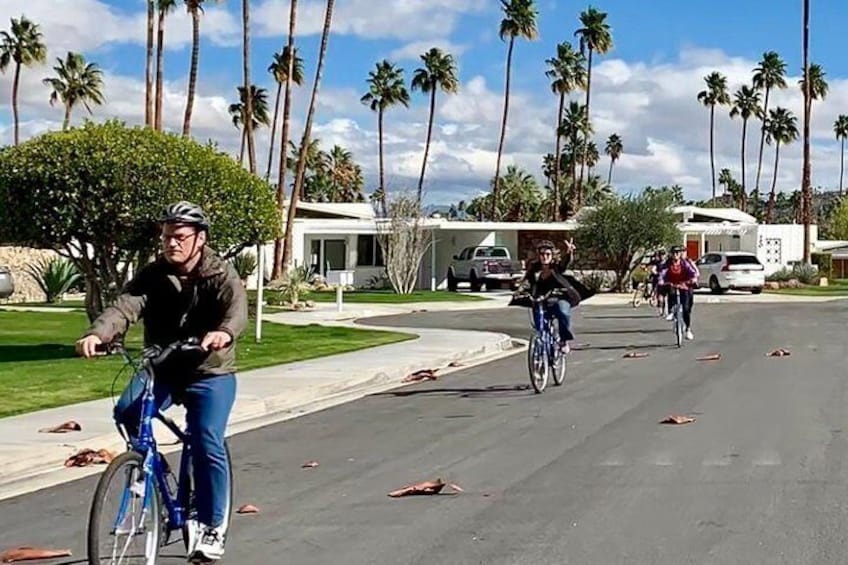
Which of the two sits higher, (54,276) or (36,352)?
(54,276)

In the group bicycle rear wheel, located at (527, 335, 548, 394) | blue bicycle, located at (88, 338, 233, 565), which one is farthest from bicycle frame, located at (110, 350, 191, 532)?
bicycle rear wheel, located at (527, 335, 548, 394)

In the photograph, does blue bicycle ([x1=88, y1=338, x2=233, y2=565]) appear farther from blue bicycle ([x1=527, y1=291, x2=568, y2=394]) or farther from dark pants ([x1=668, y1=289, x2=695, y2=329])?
dark pants ([x1=668, y1=289, x2=695, y2=329])

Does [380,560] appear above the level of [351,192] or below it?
below

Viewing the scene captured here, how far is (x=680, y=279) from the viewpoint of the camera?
73.1ft

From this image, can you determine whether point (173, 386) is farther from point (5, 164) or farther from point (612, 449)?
point (5, 164)

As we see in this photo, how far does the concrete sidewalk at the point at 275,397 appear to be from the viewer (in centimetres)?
→ 1020

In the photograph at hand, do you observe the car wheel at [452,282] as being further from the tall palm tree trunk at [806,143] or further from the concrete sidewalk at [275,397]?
the concrete sidewalk at [275,397]

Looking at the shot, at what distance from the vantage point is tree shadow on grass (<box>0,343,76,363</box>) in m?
18.9

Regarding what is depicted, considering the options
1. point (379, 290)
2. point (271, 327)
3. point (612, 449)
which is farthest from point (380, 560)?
point (379, 290)

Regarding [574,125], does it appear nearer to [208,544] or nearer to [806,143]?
[806,143]

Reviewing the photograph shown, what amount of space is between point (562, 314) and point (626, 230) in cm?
3107

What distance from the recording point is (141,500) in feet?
19.7

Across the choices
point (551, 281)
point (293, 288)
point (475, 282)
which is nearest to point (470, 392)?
point (551, 281)

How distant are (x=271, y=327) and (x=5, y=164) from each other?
9707 mm
